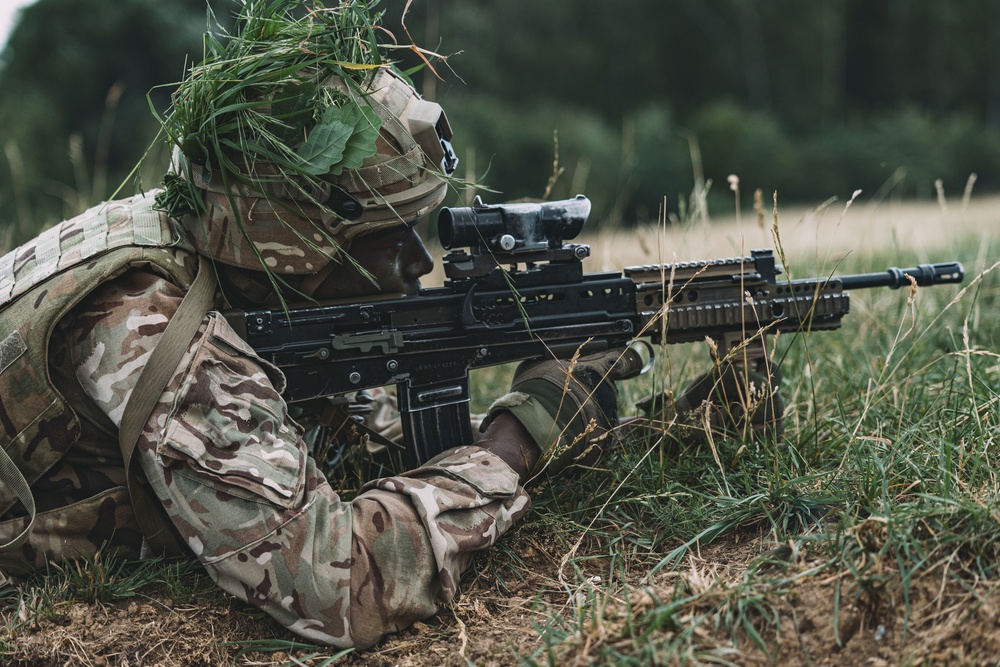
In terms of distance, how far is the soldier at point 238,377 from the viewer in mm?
2781

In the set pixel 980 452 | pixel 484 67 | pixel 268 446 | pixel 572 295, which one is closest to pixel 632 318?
pixel 572 295

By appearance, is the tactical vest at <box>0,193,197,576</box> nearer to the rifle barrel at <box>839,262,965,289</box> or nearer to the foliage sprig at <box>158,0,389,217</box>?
the foliage sprig at <box>158,0,389,217</box>

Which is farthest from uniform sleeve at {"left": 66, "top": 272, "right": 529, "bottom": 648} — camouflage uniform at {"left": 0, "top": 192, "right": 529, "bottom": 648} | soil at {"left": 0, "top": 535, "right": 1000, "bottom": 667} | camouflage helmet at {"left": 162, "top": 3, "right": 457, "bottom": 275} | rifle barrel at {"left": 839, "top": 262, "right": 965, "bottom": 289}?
rifle barrel at {"left": 839, "top": 262, "right": 965, "bottom": 289}

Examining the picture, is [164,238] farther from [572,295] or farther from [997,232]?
[997,232]

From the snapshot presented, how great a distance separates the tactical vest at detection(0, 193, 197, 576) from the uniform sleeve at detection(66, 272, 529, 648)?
83mm

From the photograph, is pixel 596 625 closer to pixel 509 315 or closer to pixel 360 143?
pixel 509 315

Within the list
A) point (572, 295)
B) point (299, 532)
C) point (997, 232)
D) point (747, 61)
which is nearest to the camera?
point (299, 532)

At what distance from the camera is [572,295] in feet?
11.8

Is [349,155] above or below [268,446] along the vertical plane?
above

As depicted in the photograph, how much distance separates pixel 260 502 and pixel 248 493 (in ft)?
0.15

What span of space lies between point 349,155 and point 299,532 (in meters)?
1.21

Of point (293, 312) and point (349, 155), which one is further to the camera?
point (293, 312)

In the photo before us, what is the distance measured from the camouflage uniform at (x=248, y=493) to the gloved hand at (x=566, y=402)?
0.44 metres

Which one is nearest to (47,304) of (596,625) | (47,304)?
(47,304)
